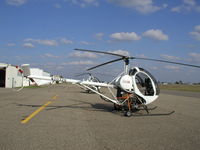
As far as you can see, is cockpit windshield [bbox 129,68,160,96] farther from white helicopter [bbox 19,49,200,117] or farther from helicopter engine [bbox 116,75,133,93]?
helicopter engine [bbox 116,75,133,93]

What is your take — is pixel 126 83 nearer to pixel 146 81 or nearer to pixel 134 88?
pixel 134 88

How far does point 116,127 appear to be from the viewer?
6523mm

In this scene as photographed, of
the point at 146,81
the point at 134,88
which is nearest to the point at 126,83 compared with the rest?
the point at 134,88

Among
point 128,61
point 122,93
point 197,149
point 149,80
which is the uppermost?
point 128,61

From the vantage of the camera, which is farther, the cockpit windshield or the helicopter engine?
the cockpit windshield

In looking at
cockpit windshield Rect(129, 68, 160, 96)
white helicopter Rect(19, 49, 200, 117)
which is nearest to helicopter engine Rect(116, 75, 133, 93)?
white helicopter Rect(19, 49, 200, 117)

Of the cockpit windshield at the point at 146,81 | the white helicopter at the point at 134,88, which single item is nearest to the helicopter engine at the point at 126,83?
the white helicopter at the point at 134,88

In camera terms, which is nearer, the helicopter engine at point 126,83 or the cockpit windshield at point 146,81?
the helicopter engine at point 126,83

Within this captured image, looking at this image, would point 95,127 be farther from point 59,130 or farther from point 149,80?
point 149,80

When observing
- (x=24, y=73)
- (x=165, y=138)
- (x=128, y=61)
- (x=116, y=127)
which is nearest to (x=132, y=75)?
(x=128, y=61)

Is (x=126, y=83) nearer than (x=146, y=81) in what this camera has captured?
Yes

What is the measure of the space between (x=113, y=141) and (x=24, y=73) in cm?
703

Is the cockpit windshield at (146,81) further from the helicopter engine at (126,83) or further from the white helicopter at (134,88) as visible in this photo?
the helicopter engine at (126,83)

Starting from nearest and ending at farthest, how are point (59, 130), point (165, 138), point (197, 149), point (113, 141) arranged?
point (197, 149), point (113, 141), point (165, 138), point (59, 130)
